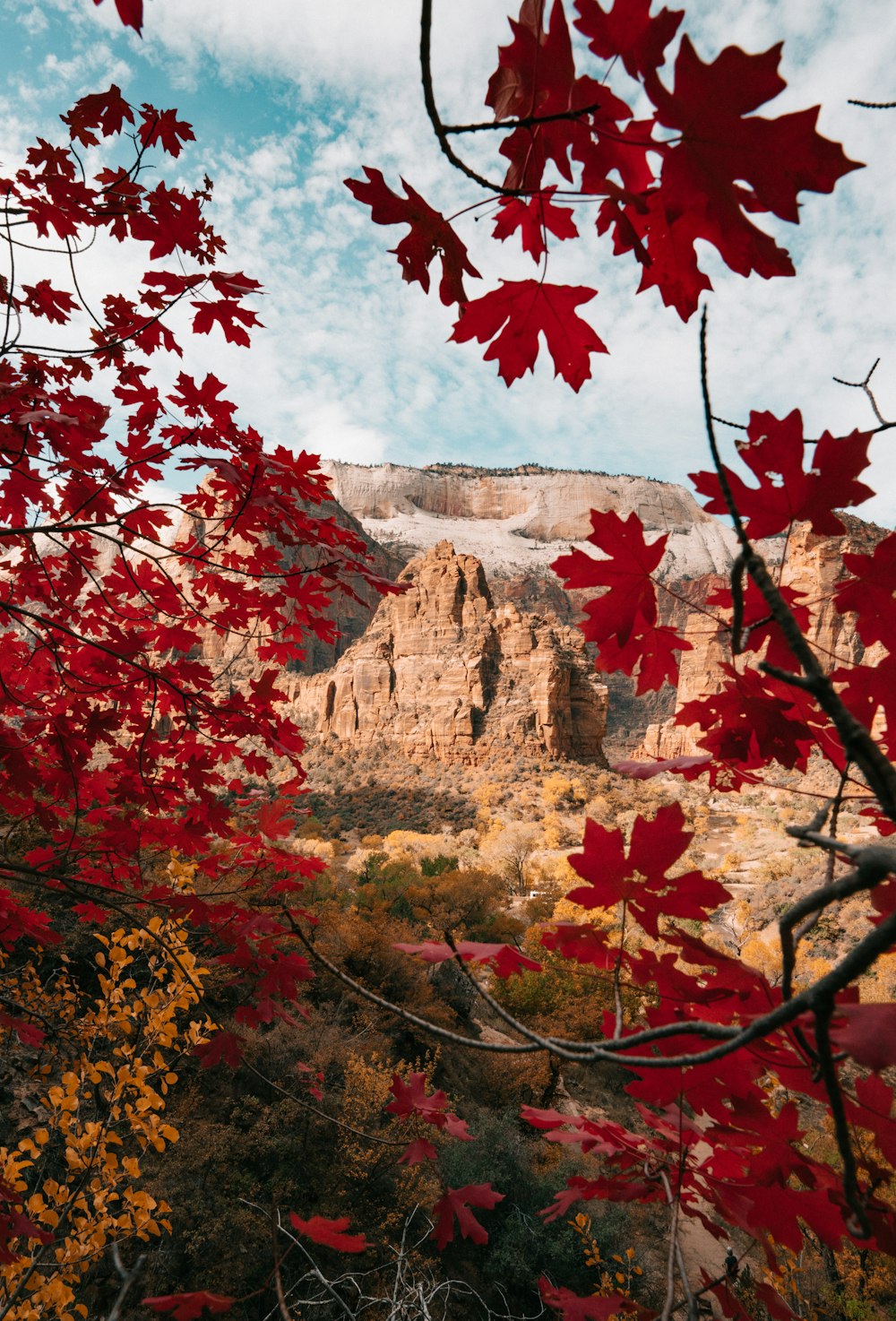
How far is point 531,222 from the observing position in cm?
87

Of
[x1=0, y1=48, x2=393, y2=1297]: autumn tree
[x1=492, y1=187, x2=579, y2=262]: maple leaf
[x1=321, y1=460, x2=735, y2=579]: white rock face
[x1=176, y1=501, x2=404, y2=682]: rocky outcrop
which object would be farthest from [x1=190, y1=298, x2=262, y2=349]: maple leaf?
[x1=321, y1=460, x2=735, y2=579]: white rock face

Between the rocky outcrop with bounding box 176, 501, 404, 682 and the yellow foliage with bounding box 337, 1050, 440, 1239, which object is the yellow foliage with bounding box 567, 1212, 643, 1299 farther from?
the rocky outcrop with bounding box 176, 501, 404, 682

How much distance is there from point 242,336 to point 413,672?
85.4 feet

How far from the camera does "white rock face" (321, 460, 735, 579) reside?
61844mm

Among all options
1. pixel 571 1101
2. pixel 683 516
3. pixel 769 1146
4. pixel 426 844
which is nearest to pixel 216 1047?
pixel 769 1146

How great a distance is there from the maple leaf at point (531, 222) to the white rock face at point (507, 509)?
2352 inches

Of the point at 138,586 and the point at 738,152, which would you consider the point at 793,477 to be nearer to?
the point at 738,152

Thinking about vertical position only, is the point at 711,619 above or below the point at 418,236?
below

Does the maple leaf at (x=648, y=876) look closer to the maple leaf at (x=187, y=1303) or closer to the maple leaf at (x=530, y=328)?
the maple leaf at (x=530, y=328)

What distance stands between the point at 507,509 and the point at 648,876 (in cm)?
6964

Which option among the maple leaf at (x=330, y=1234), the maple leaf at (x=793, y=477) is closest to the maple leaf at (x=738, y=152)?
the maple leaf at (x=793, y=477)

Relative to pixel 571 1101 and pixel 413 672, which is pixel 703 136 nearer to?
pixel 571 1101

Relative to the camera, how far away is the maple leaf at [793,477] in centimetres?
70

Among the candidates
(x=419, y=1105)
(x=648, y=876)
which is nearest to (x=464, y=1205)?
(x=419, y=1105)
